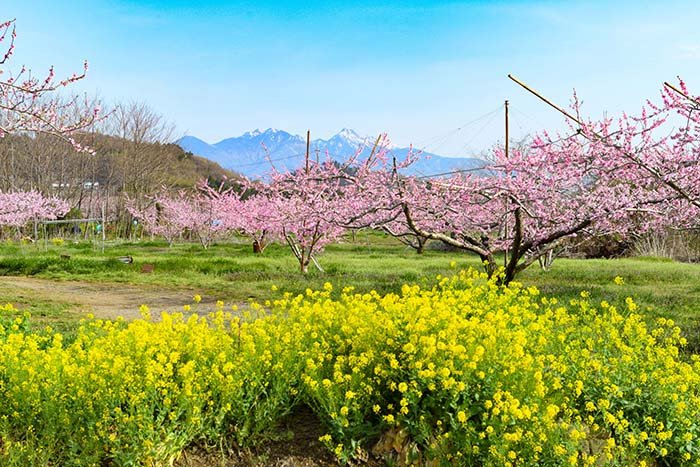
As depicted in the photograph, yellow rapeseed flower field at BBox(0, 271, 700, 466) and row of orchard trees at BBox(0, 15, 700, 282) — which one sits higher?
row of orchard trees at BBox(0, 15, 700, 282)

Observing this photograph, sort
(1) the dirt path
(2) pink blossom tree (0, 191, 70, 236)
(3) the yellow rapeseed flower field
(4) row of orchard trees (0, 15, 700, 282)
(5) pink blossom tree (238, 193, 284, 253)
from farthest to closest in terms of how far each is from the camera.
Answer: (2) pink blossom tree (0, 191, 70, 236) → (5) pink blossom tree (238, 193, 284, 253) → (1) the dirt path → (4) row of orchard trees (0, 15, 700, 282) → (3) the yellow rapeseed flower field

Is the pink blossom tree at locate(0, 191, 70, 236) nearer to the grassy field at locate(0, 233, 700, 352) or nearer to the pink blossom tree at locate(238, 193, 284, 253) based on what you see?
the pink blossom tree at locate(238, 193, 284, 253)

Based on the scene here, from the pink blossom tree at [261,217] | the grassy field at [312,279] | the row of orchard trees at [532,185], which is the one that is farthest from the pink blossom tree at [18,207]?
the row of orchard trees at [532,185]

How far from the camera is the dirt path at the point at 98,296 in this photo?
38.2ft

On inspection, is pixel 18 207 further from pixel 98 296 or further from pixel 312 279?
pixel 312 279

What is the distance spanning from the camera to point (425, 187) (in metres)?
11.0

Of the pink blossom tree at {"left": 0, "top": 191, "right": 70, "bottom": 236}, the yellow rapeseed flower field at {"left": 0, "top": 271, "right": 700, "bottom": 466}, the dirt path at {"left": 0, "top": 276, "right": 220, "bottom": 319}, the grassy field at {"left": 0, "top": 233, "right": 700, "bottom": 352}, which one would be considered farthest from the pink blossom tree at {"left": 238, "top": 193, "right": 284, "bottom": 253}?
the yellow rapeseed flower field at {"left": 0, "top": 271, "right": 700, "bottom": 466}

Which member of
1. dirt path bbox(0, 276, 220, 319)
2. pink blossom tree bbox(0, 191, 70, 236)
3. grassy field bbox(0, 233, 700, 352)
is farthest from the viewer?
pink blossom tree bbox(0, 191, 70, 236)

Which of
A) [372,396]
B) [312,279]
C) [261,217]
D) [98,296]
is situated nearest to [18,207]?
[261,217]

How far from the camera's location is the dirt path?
11.6 metres

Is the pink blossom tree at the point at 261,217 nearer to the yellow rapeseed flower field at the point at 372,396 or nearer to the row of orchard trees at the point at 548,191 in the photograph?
the row of orchard trees at the point at 548,191

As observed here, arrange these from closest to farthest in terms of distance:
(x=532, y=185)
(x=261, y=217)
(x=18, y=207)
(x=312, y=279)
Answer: (x=532, y=185)
(x=312, y=279)
(x=261, y=217)
(x=18, y=207)

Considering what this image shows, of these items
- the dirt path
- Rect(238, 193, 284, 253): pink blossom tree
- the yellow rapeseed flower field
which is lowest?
the dirt path

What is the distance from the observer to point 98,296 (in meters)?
13.6
